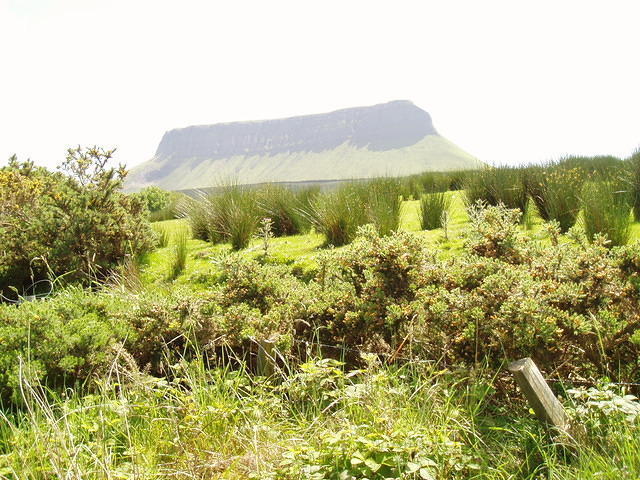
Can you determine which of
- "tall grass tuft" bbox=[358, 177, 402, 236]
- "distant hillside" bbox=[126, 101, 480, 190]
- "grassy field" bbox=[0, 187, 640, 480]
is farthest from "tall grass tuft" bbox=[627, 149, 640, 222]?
"distant hillside" bbox=[126, 101, 480, 190]

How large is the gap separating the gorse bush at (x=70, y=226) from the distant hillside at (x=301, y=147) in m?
126

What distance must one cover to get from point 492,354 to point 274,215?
618 centimetres

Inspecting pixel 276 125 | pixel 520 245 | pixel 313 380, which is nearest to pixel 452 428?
pixel 313 380

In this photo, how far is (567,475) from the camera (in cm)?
222

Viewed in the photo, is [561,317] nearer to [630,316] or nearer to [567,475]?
[630,316]

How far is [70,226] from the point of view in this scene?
6.90m

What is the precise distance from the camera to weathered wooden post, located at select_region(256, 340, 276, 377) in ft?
10.8

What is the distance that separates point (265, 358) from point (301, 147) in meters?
154

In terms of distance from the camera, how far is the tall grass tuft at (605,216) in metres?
5.69

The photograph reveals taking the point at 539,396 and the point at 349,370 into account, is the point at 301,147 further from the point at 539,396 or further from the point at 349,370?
the point at 539,396

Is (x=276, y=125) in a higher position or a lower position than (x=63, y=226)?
higher

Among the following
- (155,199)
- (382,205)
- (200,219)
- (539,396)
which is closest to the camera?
(539,396)

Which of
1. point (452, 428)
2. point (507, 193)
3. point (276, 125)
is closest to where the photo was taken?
point (452, 428)

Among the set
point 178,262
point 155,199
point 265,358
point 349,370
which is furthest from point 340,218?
point 155,199
